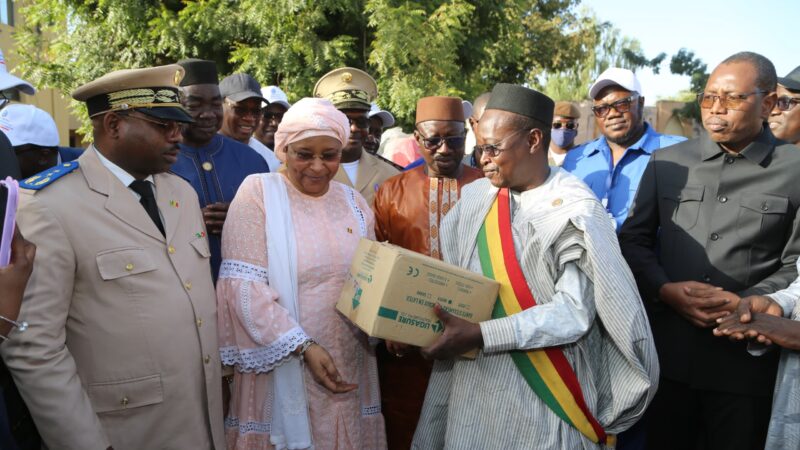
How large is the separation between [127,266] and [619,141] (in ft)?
11.3

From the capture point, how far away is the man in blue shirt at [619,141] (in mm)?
4367

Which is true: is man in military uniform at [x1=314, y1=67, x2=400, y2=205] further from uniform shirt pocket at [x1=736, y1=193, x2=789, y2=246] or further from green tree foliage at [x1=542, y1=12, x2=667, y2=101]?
green tree foliage at [x1=542, y1=12, x2=667, y2=101]

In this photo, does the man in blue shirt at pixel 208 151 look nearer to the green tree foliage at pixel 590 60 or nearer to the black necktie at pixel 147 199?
the black necktie at pixel 147 199

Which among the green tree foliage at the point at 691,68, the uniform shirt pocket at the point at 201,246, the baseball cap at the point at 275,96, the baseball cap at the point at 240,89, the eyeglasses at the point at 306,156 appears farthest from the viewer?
the green tree foliage at the point at 691,68

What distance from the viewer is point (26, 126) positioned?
4281 mm

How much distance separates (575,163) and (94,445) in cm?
375

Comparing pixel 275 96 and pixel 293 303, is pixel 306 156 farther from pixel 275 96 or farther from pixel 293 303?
pixel 275 96

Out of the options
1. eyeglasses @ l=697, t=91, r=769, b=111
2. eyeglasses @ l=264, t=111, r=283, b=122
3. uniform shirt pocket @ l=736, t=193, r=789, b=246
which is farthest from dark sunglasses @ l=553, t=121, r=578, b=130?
uniform shirt pocket @ l=736, t=193, r=789, b=246

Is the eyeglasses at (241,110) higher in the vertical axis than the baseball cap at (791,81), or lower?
lower

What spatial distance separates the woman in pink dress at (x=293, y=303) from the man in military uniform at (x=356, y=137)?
125 centimetres

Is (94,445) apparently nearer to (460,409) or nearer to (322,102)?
(460,409)

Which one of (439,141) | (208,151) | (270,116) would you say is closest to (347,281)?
(439,141)

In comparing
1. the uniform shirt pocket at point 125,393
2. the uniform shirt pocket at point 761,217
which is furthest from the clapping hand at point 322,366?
the uniform shirt pocket at point 761,217

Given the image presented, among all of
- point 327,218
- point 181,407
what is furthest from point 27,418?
point 327,218
